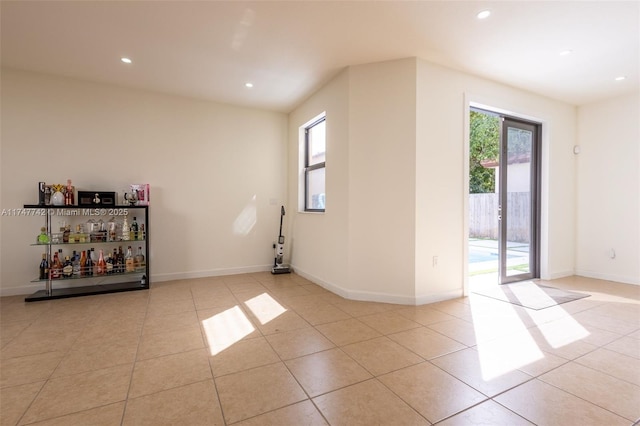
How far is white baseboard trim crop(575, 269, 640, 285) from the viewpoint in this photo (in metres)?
4.37

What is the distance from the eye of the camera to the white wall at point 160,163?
3.76m

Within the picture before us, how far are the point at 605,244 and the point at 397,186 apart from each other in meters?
3.98

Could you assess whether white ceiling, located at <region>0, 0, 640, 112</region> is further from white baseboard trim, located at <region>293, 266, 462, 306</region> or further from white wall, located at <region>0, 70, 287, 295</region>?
white baseboard trim, located at <region>293, 266, 462, 306</region>

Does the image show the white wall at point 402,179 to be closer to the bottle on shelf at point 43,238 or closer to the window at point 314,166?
the window at point 314,166

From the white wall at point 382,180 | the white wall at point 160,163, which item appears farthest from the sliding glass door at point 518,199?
the white wall at point 160,163

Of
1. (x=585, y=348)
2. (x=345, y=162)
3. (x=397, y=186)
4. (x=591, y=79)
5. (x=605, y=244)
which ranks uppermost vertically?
(x=591, y=79)

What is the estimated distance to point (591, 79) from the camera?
395cm

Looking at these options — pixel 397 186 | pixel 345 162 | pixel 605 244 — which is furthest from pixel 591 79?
pixel 345 162

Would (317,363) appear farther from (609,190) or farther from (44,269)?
(609,190)

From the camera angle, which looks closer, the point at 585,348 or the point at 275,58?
the point at 585,348

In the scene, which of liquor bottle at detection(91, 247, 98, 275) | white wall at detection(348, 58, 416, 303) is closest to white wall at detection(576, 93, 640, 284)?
white wall at detection(348, 58, 416, 303)

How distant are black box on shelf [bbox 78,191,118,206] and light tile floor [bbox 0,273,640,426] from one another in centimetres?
128

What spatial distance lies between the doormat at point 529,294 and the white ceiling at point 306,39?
113 inches

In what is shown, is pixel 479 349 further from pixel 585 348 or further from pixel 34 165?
pixel 34 165
